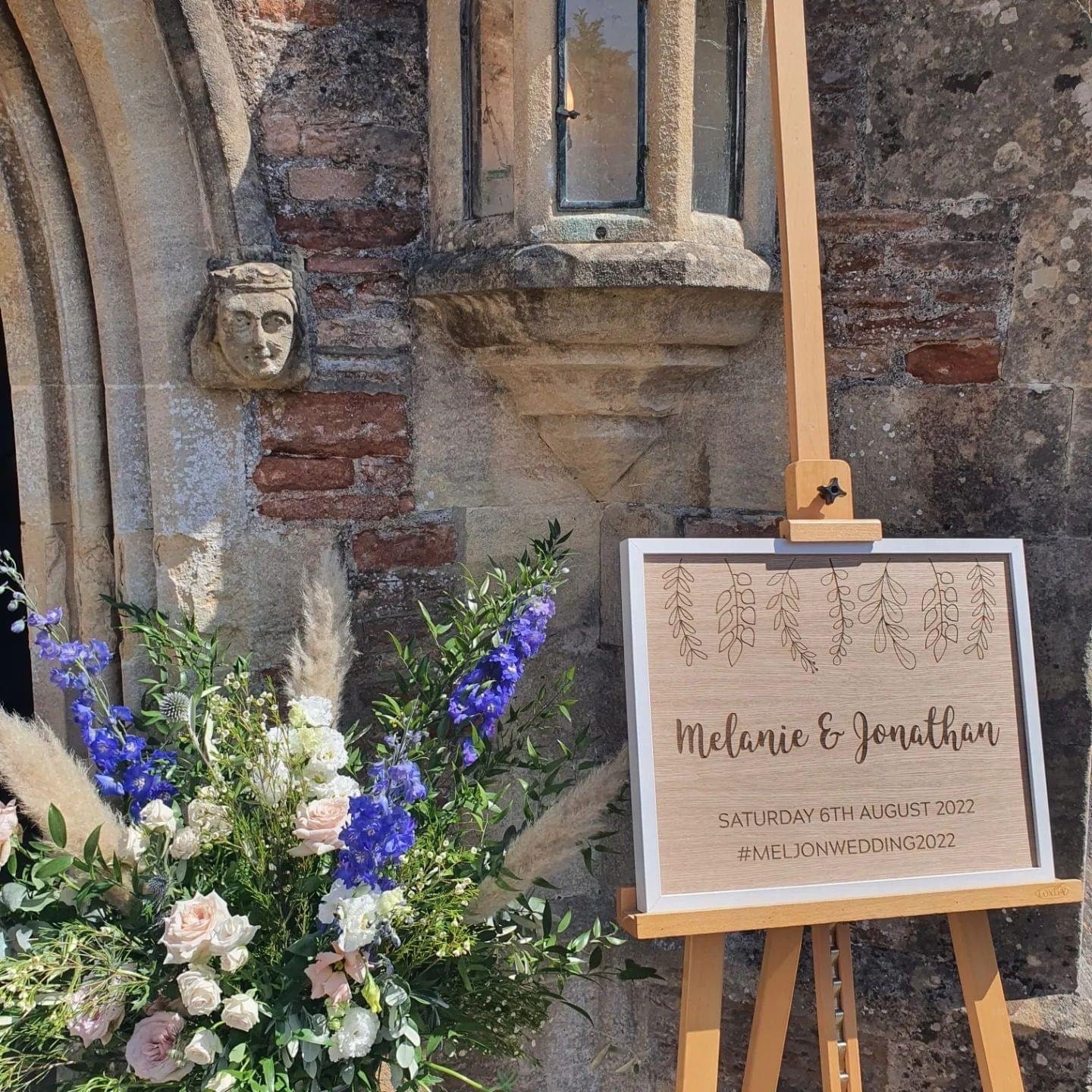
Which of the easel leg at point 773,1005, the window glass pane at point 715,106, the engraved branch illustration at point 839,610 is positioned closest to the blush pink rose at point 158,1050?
the easel leg at point 773,1005

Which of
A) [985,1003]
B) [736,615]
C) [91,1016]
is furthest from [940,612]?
[91,1016]

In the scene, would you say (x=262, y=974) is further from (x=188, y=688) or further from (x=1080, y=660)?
(x=1080, y=660)

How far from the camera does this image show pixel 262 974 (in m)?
1.47

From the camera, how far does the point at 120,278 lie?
190 cm

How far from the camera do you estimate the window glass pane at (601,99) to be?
5.70ft

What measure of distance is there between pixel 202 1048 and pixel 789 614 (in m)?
0.99

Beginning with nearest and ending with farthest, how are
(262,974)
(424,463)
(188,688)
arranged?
1. (262,974)
2. (188,688)
3. (424,463)

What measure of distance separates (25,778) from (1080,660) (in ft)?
5.37

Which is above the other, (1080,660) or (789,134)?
(789,134)

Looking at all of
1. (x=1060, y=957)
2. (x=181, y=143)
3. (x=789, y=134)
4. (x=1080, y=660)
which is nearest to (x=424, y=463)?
(x=181, y=143)

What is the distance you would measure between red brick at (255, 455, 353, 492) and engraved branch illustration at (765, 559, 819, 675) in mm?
853

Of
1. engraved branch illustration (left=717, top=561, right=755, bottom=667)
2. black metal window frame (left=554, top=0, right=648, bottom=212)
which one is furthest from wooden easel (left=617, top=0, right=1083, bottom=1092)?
black metal window frame (left=554, top=0, right=648, bottom=212)

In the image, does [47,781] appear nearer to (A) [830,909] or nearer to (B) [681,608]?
(B) [681,608]

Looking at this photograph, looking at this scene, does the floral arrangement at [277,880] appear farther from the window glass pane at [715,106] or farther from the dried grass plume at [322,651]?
the window glass pane at [715,106]
